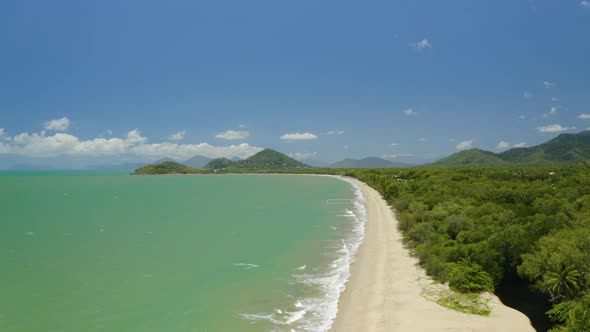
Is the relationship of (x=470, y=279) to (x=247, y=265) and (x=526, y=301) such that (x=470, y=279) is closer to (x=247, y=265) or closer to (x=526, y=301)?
(x=526, y=301)

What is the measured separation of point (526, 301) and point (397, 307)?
715 centimetres

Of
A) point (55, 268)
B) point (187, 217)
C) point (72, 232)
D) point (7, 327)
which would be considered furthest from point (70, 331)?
point (187, 217)

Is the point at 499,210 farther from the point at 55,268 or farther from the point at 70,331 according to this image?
the point at 55,268

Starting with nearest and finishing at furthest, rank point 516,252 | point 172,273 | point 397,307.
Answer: point 397,307, point 516,252, point 172,273

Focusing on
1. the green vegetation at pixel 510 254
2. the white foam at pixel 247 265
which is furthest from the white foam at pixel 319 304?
the green vegetation at pixel 510 254

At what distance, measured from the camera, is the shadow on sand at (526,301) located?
1660 centimetres

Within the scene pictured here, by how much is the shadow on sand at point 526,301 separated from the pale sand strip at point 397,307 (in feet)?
2.23

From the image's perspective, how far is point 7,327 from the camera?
56.1 feet

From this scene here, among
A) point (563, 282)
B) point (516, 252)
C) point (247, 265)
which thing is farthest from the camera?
point (247, 265)

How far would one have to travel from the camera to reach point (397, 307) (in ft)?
58.8

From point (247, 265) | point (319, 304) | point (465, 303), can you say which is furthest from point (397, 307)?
point (247, 265)

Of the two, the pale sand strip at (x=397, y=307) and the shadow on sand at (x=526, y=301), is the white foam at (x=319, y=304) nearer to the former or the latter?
the pale sand strip at (x=397, y=307)

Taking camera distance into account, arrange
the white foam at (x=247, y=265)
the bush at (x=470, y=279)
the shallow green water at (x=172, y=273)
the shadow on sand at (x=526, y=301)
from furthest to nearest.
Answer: the white foam at (x=247, y=265) < the bush at (x=470, y=279) < the shallow green water at (x=172, y=273) < the shadow on sand at (x=526, y=301)

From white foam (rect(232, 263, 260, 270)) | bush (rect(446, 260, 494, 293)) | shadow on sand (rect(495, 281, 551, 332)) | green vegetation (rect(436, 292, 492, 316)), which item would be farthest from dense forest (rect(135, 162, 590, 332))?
white foam (rect(232, 263, 260, 270))
